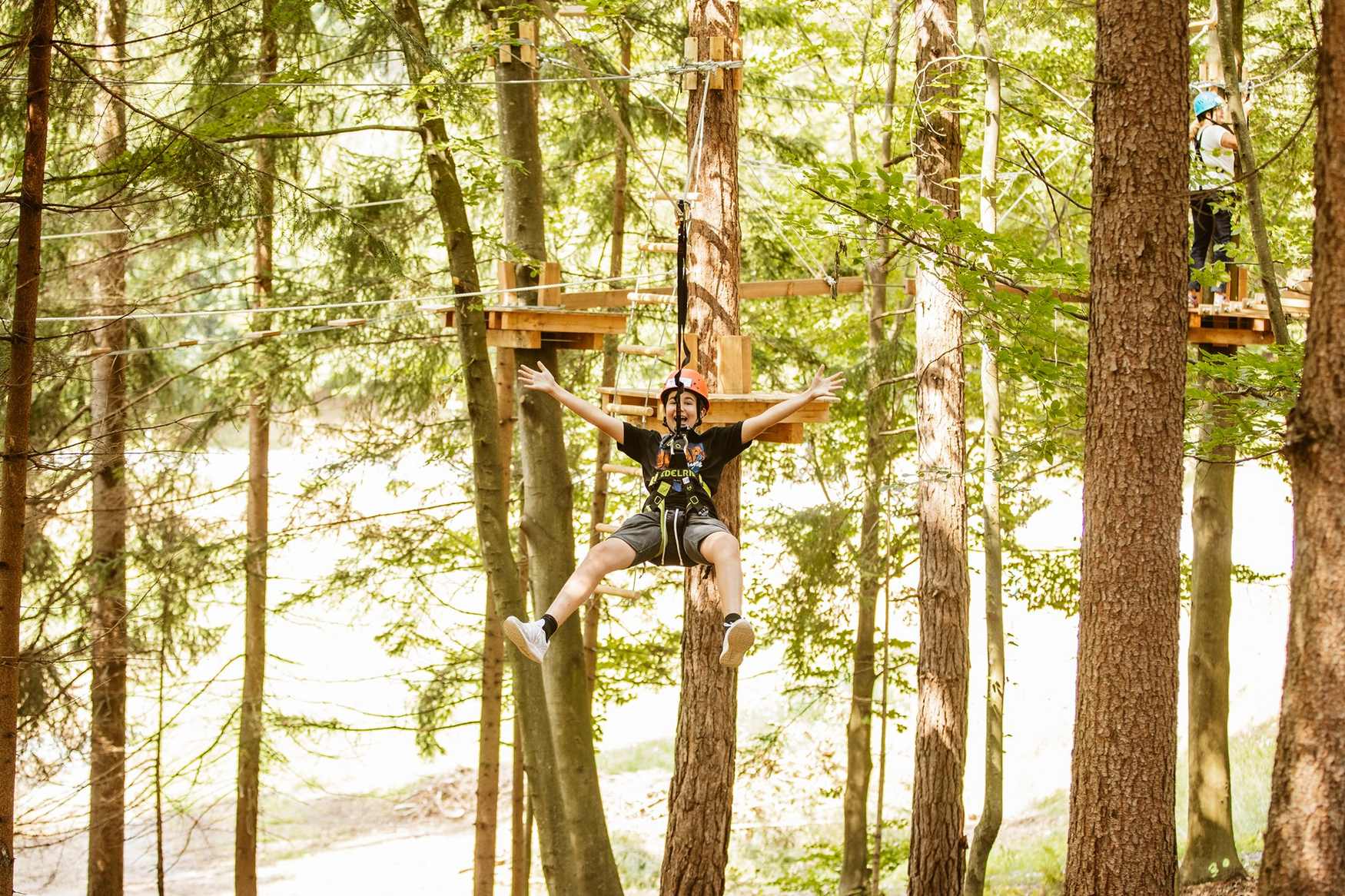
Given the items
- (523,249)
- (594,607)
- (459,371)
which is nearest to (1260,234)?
(523,249)

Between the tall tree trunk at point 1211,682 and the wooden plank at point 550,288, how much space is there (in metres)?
4.84

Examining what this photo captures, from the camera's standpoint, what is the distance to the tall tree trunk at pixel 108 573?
905 centimetres

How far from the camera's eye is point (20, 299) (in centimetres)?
519

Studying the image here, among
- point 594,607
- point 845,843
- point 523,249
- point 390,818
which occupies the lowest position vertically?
point 390,818

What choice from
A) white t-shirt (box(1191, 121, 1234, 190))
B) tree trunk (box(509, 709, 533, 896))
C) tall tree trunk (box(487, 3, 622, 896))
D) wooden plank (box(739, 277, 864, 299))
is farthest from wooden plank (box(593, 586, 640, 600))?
tree trunk (box(509, 709, 533, 896))

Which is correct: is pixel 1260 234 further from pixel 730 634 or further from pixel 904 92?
pixel 904 92

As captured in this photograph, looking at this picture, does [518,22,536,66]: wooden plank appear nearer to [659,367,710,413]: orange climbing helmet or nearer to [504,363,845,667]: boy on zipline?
[504,363,845,667]: boy on zipline

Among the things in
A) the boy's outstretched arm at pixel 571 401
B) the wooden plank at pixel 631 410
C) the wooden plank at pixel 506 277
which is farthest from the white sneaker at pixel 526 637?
the wooden plank at pixel 506 277

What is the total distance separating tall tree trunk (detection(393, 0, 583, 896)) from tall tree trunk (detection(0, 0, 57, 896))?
3070 millimetres

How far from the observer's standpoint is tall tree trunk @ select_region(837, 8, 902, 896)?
33.4ft

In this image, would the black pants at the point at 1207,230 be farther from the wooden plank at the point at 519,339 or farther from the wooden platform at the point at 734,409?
the wooden plank at the point at 519,339

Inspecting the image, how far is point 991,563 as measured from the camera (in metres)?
7.32

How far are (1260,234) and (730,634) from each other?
113 inches

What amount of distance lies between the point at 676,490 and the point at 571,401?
0.63 metres
